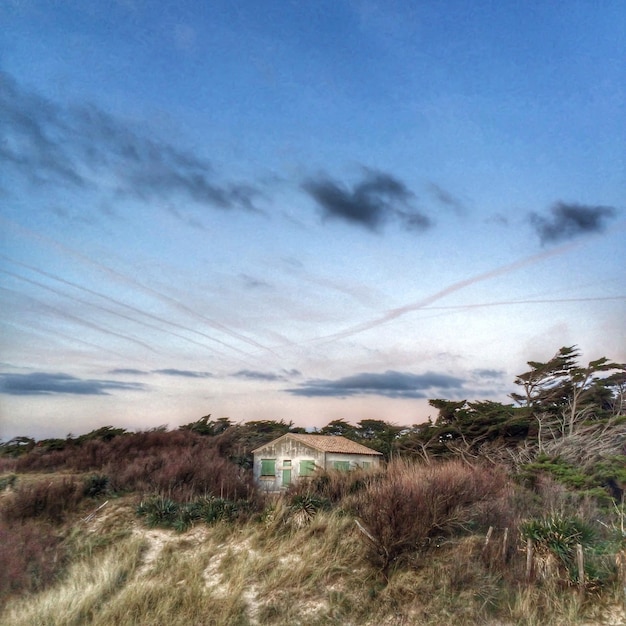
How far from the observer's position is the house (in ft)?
101

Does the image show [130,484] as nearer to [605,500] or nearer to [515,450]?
[605,500]

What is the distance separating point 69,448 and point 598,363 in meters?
27.2

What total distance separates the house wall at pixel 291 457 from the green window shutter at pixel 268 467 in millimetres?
117

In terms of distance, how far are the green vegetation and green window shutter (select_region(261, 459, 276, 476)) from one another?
11.7 meters

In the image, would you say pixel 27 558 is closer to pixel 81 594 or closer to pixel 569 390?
pixel 81 594

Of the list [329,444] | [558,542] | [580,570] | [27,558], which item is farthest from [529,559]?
[329,444]

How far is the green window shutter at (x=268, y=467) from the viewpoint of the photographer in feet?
104

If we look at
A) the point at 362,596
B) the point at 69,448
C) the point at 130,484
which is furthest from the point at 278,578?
the point at 69,448

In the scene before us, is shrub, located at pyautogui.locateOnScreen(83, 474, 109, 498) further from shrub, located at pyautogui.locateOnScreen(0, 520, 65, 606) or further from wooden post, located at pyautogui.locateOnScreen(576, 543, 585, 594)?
wooden post, located at pyautogui.locateOnScreen(576, 543, 585, 594)

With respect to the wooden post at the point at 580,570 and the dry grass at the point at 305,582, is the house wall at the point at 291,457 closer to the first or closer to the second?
the dry grass at the point at 305,582

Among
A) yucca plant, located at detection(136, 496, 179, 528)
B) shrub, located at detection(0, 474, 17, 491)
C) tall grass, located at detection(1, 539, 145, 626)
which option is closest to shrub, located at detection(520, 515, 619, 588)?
tall grass, located at detection(1, 539, 145, 626)

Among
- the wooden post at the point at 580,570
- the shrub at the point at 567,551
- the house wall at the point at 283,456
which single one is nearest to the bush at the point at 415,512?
the shrub at the point at 567,551

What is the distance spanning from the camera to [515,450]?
28109mm

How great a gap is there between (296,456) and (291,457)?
324mm
